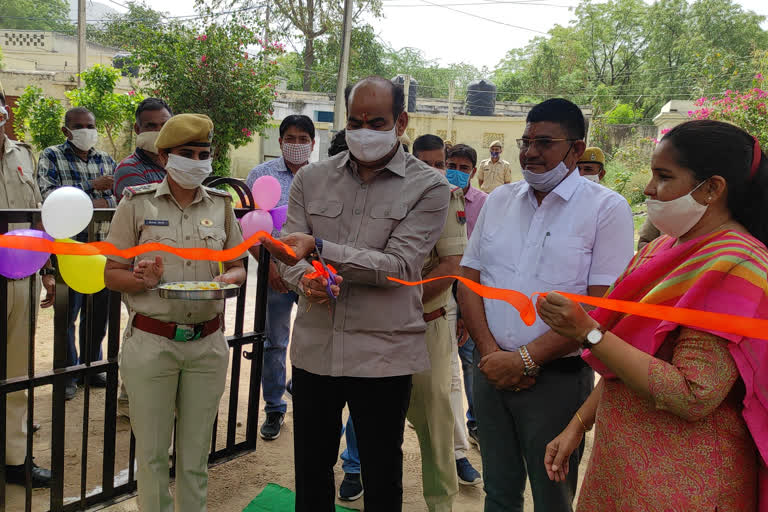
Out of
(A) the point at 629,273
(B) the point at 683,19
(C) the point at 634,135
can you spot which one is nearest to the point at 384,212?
(A) the point at 629,273

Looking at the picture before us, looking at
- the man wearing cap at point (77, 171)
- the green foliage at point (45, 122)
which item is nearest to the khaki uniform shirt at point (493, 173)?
the man wearing cap at point (77, 171)

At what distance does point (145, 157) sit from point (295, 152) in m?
1.09

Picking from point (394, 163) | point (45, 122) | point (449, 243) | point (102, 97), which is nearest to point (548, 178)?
point (394, 163)

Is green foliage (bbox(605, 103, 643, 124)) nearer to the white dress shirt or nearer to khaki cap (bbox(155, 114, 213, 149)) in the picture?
the white dress shirt

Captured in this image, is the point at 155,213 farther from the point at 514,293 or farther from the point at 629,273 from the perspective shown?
the point at 629,273

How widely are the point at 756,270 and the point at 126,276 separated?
94.4 inches

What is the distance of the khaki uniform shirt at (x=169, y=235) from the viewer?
8.61 ft

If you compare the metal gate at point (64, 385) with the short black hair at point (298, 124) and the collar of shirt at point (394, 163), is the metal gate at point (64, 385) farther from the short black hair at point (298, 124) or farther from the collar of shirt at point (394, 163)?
the collar of shirt at point (394, 163)

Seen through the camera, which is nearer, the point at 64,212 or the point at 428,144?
the point at 64,212

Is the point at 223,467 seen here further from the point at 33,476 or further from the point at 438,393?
the point at 438,393

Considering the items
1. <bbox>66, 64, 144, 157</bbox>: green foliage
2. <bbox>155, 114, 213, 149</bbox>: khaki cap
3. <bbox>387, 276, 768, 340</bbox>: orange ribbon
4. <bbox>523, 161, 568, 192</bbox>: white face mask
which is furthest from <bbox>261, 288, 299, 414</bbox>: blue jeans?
<bbox>66, 64, 144, 157</bbox>: green foliage

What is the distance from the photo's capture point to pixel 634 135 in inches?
986

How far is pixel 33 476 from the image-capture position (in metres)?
3.35

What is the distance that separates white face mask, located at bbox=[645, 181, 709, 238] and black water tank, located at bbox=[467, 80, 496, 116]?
76.8 ft
